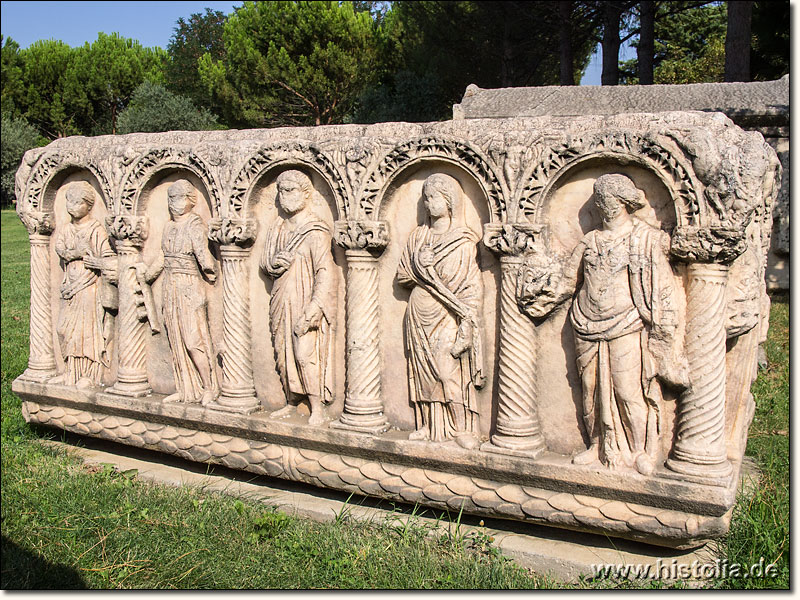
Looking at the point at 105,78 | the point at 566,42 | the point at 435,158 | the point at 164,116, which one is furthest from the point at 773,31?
the point at 105,78

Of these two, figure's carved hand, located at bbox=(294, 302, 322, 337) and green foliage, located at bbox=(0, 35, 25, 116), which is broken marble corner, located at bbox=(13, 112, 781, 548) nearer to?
figure's carved hand, located at bbox=(294, 302, 322, 337)

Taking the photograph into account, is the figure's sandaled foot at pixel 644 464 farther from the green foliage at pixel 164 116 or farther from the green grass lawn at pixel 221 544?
the green foliage at pixel 164 116

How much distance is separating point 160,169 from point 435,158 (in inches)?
89.4

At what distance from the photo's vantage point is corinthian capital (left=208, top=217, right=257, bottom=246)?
17.8ft

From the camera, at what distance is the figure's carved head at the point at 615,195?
4.23 metres

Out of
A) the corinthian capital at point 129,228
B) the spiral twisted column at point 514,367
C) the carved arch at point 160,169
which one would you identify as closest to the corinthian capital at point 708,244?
the spiral twisted column at point 514,367

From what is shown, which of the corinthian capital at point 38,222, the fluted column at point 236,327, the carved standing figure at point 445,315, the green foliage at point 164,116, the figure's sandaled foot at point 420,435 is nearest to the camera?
the carved standing figure at point 445,315

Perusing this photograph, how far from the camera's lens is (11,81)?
31.8 meters

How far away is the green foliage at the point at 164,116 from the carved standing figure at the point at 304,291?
19.0m

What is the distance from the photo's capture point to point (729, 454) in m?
4.56

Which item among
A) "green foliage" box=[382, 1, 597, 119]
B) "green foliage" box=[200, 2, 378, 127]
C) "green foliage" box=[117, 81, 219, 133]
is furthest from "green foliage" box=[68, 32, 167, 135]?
"green foliage" box=[382, 1, 597, 119]

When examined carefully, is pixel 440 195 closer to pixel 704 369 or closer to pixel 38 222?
pixel 704 369

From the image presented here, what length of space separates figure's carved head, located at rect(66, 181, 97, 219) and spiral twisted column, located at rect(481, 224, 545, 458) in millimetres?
3447

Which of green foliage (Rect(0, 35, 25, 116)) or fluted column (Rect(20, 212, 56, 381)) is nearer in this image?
fluted column (Rect(20, 212, 56, 381))
